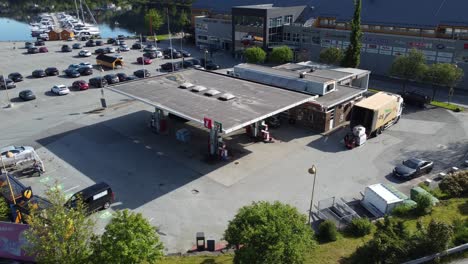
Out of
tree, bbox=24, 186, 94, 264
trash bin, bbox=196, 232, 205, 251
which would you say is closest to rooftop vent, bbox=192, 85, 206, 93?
trash bin, bbox=196, 232, 205, 251

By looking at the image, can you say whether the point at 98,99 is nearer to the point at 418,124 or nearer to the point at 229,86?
the point at 229,86

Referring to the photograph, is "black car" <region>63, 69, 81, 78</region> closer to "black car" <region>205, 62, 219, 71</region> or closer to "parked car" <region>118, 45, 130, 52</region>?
"parked car" <region>118, 45, 130, 52</region>

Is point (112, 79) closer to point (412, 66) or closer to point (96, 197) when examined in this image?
point (96, 197)

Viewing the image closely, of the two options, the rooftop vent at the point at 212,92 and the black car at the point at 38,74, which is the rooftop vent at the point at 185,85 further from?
the black car at the point at 38,74

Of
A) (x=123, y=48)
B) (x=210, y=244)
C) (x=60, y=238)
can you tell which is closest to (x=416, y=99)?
(x=210, y=244)

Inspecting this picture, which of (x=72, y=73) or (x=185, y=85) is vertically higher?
(x=185, y=85)

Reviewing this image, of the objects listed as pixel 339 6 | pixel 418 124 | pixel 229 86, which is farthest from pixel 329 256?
pixel 339 6
